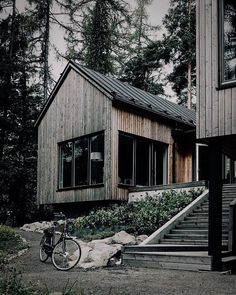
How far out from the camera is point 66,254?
30.4 feet

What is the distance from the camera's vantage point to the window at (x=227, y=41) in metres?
8.98

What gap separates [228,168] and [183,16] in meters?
19.9

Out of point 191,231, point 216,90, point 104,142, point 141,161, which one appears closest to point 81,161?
point 104,142

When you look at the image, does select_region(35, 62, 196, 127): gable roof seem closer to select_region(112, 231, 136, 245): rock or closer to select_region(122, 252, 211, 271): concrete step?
select_region(112, 231, 136, 245): rock

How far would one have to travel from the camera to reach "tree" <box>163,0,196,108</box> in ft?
111

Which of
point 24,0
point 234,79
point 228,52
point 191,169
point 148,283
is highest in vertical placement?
point 24,0

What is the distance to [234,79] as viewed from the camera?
8875mm

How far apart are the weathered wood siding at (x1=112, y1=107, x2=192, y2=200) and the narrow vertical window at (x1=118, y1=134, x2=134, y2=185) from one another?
1.03 feet

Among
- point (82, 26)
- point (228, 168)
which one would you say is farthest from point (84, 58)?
point (228, 168)

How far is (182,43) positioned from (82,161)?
61.7 feet

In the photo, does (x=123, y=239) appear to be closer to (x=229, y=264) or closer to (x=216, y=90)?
(x=229, y=264)

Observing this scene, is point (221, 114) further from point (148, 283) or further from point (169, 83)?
point (169, 83)

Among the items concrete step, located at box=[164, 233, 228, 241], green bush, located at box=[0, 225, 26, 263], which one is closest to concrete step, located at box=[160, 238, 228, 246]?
concrete step, located at box=[164, 233, 228, 241]

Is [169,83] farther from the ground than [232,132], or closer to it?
farther from the ground
